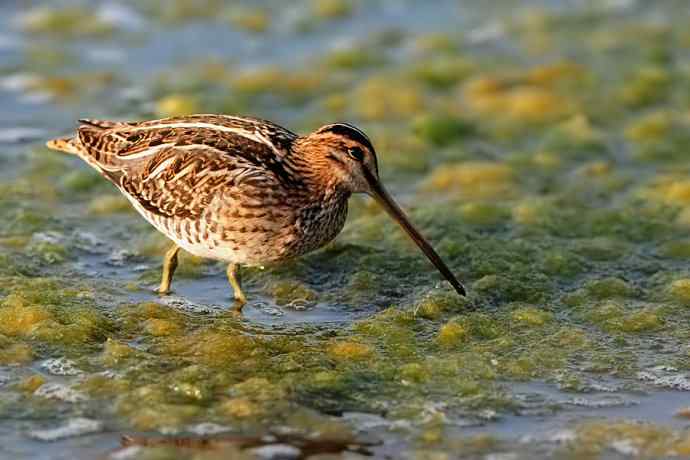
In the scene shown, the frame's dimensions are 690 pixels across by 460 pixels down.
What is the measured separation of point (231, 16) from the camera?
32.4 feet

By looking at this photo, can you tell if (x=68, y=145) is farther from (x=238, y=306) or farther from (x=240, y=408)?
(x=240, y=408)

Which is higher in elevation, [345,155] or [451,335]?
[345,155]

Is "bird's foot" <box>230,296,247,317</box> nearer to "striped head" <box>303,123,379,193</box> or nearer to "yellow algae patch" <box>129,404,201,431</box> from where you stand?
"striped head" <box>303,123,379,193</box>

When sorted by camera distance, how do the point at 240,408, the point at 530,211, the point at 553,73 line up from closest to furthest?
1. the point at 240,408
2. the point at 530,211
3. the point at 553,73

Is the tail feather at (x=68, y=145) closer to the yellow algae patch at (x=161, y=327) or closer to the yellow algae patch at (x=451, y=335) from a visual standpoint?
the yellow algae patch at (x=161, y=327)

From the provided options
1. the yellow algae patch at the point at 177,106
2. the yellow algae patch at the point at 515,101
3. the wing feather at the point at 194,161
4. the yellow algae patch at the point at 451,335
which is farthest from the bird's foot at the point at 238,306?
the yellow algae patch at the point at 515,101

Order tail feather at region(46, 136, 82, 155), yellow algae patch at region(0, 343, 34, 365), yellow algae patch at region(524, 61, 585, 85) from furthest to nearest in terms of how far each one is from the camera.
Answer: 1. yellow algae patch at region(524, 61, 585, 85)
2. tail feather at region(46, 136, 82, 155)
3. yellow algae patch at region(0, 343, 34, 365)

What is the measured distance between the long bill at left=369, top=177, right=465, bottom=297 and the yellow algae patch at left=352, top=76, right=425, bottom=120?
2477 mm

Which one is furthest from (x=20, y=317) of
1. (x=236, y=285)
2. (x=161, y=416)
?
(x=161, y=416)

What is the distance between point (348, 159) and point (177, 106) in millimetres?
2835

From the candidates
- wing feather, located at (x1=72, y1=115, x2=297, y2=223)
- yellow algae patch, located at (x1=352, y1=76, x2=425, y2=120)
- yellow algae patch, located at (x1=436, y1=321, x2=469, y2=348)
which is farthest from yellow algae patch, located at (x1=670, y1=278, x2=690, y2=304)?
yellow algae patch, located at (x1=352, y1=76, x2=425, y2=120)

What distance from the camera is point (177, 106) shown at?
8320 mm

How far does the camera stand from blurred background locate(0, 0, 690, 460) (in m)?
4.96

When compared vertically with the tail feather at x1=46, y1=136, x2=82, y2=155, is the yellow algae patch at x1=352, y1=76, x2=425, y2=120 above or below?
above
